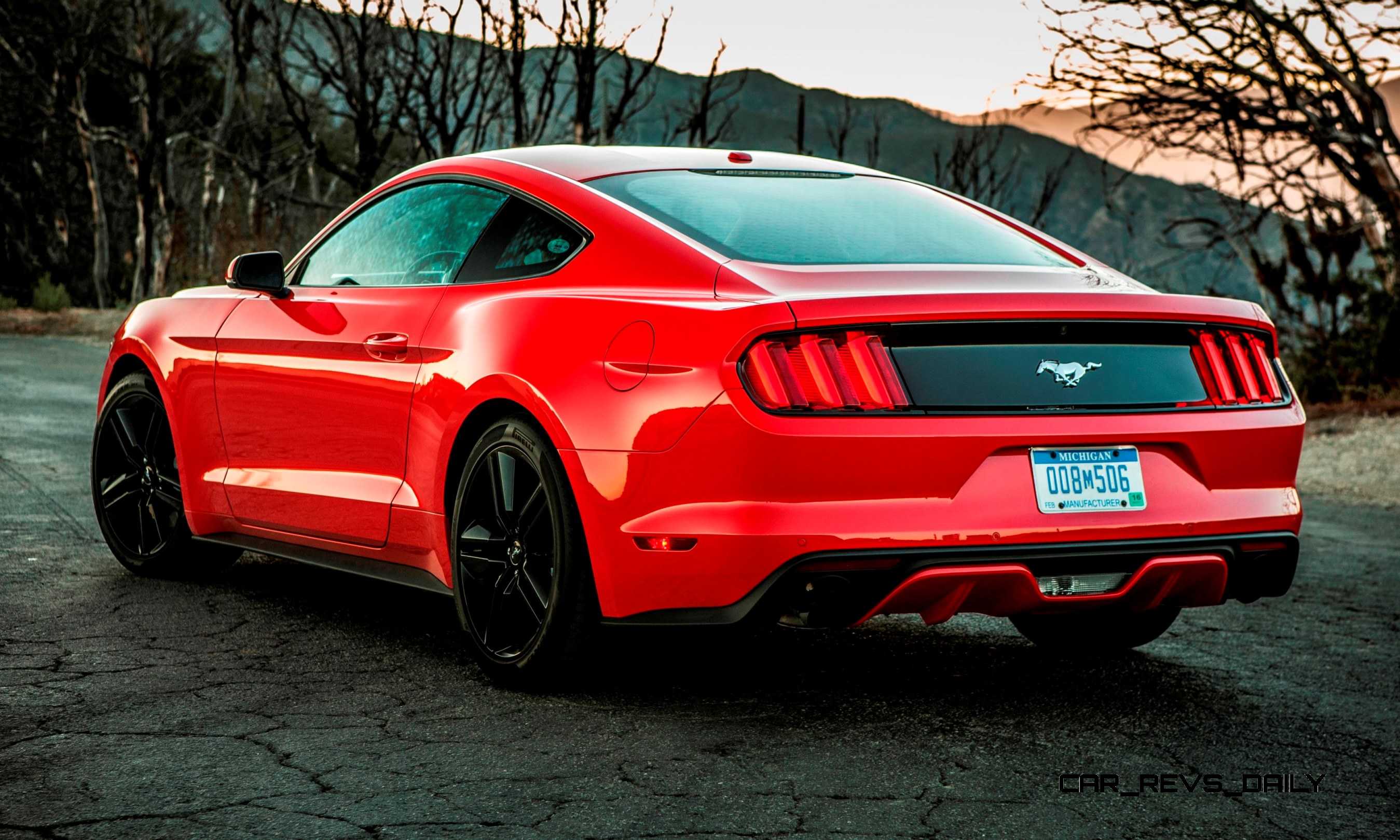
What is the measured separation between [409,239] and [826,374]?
6.66 ft

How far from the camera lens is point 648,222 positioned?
176 inches

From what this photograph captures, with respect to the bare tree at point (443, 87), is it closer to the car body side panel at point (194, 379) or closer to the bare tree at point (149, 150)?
the bare tree at point (149, 150)

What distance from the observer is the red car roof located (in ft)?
16.3

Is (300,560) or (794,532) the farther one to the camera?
(300,560)

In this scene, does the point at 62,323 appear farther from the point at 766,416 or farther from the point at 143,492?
the point at 766,416

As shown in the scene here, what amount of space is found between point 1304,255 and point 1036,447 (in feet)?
50.5

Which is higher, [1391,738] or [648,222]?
[648,222]

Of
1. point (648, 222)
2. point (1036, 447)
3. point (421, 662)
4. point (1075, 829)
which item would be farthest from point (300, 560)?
point (1075, 829)

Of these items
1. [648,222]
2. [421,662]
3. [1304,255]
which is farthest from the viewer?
[1304,255]

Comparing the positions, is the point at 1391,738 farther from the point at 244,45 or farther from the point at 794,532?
the point at 244,45

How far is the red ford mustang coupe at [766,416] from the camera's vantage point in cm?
387

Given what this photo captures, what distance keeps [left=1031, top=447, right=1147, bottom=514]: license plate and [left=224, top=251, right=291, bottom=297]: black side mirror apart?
292 cm

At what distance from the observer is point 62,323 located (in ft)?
90.2

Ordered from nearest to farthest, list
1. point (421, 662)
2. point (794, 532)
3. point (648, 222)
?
1. point (794, 532)
2. point (648, 222)
3. point (421, 662)
